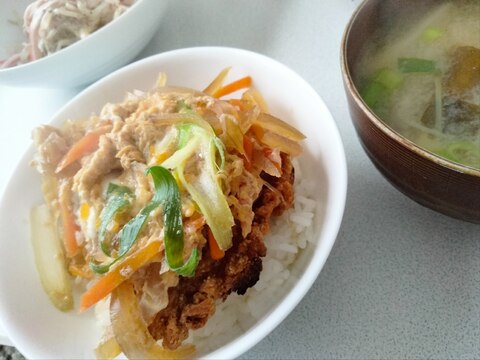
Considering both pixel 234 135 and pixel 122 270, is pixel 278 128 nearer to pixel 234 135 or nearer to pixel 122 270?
pixel 234 135

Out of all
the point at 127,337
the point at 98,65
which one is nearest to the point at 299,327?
the point at 127,337

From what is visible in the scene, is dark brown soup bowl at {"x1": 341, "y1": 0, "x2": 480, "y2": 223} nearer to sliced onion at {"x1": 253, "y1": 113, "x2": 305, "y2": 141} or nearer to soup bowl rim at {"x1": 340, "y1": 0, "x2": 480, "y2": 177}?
soup bowl rim at {"x1": 340, "y1": 0, "x2": 480, "y2": 177}

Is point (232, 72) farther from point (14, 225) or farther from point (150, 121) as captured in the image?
point (14, 225)

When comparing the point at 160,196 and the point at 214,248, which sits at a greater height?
the point at 160,196

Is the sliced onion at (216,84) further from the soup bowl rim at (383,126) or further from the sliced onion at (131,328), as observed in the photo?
the sliced onion at (131,328)

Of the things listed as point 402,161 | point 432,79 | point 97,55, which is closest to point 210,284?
point 402,161
